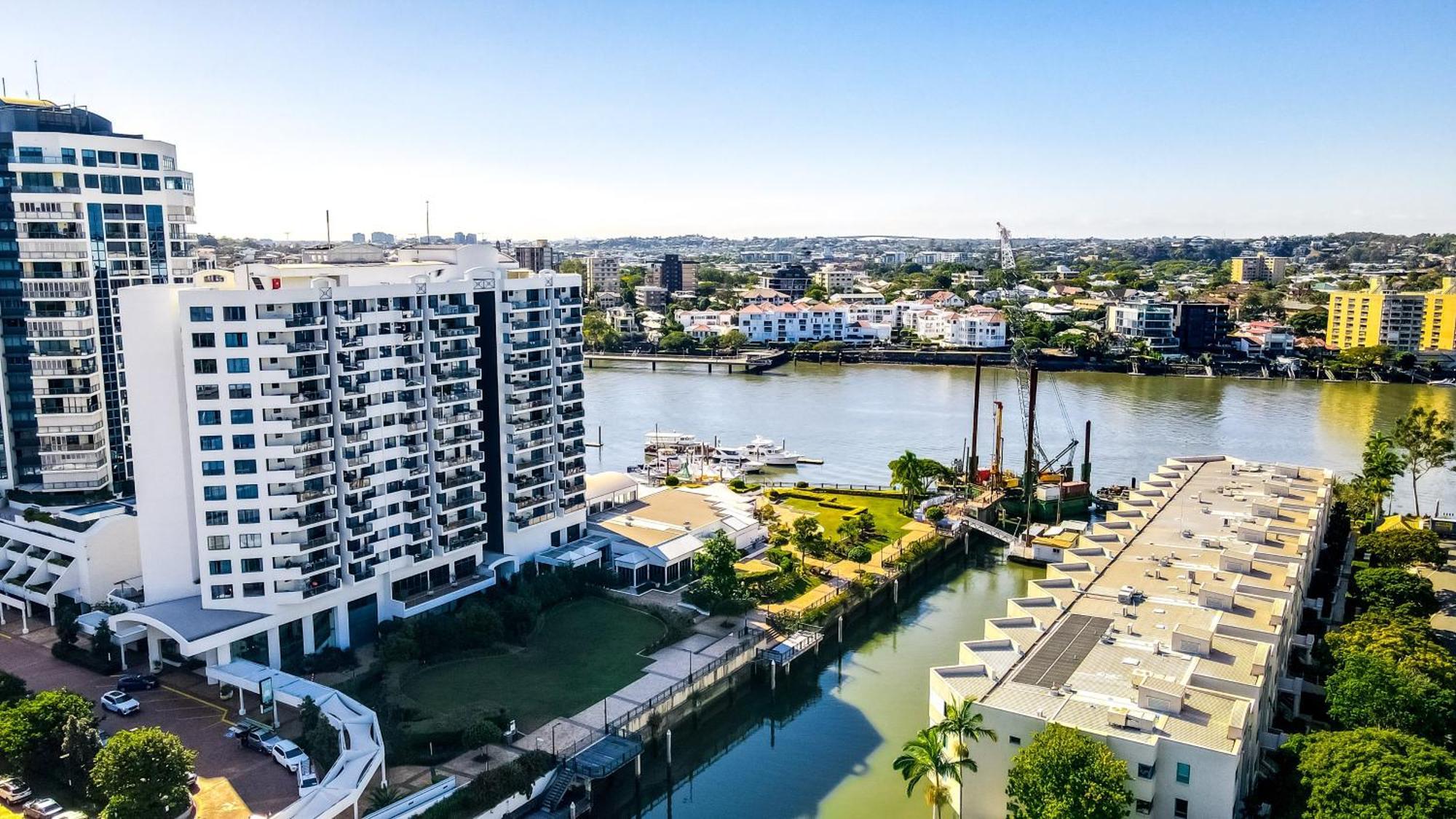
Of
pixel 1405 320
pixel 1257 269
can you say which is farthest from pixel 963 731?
pixel 1257 269

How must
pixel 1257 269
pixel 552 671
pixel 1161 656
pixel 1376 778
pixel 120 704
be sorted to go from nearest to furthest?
pixel 1376 778
pixel 1161 656
pixel 120 704
pixel 552 671
pixel 1257 269

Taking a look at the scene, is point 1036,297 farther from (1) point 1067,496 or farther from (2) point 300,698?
(2) point 300,698

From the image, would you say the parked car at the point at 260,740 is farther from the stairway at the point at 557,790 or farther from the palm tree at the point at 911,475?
the palm tree at the point at 911,475

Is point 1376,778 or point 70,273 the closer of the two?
point 1376,778

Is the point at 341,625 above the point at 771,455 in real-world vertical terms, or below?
above

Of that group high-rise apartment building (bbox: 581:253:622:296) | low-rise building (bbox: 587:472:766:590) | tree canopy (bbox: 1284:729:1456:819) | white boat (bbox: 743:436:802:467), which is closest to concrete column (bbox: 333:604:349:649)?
low-rise building (bbox: 587:472:766:590)

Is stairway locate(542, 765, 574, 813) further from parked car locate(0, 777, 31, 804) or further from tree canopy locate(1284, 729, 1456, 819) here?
tree canopy locate(1284, 729, 1456, 819)

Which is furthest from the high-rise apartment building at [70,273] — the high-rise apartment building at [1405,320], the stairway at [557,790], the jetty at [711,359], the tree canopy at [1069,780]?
the high-rise apartment building at [1405,320]

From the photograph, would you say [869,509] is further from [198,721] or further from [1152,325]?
[1152,325]
